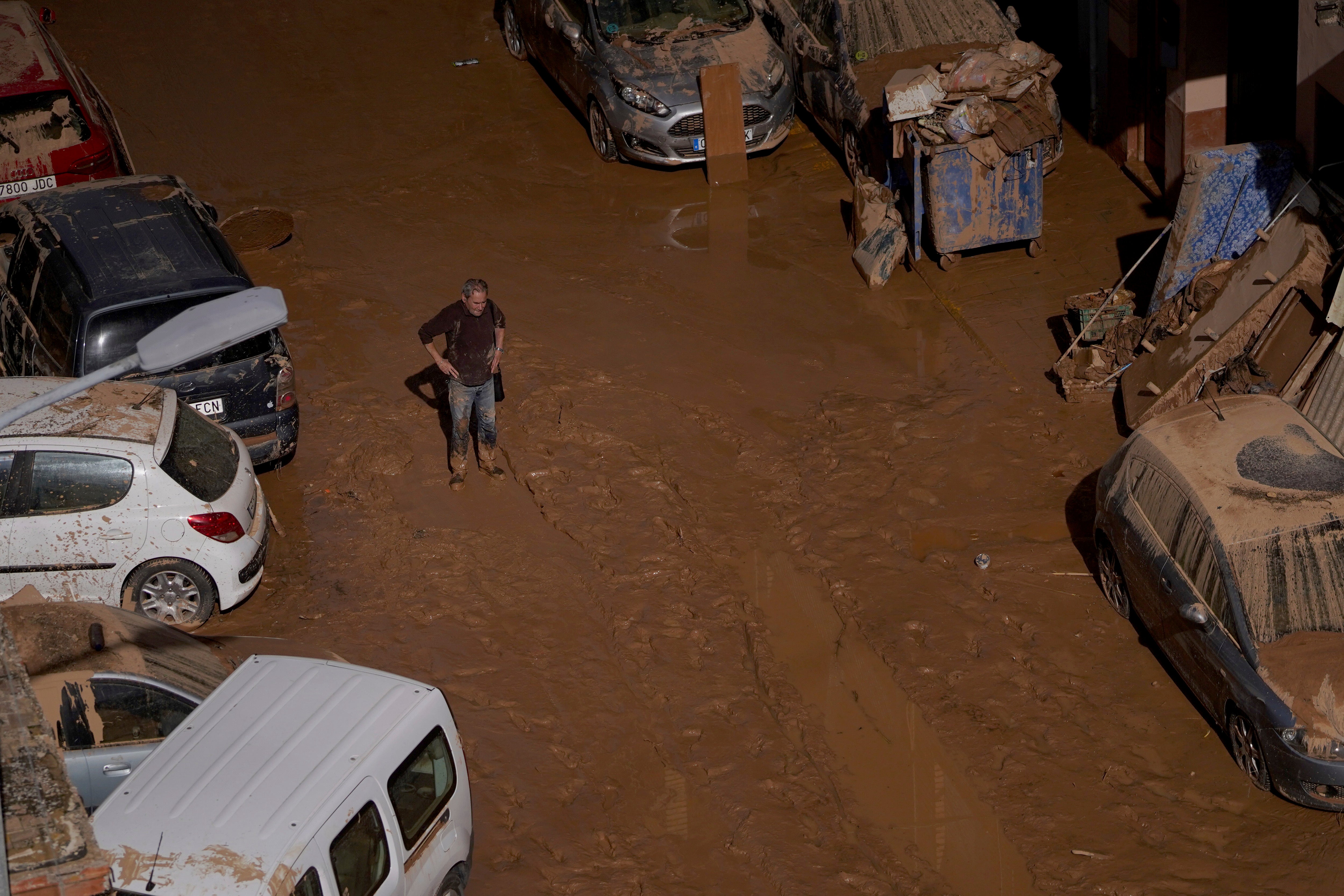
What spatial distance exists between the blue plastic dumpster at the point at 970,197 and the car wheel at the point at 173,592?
302 inches

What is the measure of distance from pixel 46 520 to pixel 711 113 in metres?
8.65

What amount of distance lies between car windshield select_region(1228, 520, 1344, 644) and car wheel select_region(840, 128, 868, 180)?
745cm

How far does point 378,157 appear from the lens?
15289mm

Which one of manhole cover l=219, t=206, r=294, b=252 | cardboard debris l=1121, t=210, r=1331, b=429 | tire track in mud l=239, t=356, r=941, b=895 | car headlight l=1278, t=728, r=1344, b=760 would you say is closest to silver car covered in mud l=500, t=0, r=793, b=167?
manhole cover l=219, t=206, r=294, b=252

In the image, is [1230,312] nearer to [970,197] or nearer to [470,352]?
[970,197]

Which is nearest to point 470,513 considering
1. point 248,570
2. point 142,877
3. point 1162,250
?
point 248,570

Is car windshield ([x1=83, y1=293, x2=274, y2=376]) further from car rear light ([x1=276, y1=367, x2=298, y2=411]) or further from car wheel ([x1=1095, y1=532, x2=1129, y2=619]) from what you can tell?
car wheel ([x1=1095, y1=532, x2=1129, y2=619])

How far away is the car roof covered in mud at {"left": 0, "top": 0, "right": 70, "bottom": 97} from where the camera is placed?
41.4 ft

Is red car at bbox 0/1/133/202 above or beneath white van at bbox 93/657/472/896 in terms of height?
above

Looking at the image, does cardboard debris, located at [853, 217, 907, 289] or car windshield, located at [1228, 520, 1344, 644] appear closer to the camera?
car windshield, located at [1228, 520, 1344, 644]

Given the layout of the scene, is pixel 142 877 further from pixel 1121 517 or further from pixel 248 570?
pixel 1121 517

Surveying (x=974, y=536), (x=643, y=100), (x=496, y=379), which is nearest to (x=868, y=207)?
(x=643, y=100)

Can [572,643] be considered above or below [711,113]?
below

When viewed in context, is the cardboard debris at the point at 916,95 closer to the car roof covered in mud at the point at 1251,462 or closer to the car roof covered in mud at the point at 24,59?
the car roof covered in mud at the point at 1251,462
